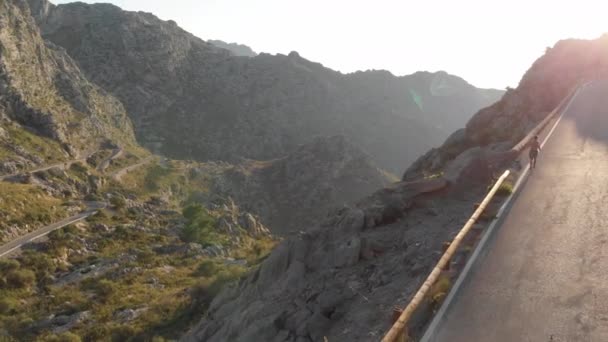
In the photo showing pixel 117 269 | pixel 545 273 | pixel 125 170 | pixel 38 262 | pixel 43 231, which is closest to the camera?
pixel 545 273

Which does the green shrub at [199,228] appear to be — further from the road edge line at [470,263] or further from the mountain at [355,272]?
the road edge line at [470,263]

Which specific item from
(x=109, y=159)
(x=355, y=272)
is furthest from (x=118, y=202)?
(x=355, y=272)

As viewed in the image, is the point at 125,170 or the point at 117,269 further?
the point at 125,170

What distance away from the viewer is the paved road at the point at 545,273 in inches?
378

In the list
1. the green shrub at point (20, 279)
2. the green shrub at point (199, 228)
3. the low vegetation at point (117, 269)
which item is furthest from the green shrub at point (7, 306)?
the green shrub at point (199, 228)

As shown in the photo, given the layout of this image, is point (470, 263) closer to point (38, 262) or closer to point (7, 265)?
point (7, 265)

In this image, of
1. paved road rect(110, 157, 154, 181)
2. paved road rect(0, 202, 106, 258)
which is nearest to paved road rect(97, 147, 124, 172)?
paved road rect(110, 157, 154, 181)

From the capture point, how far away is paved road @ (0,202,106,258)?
1996 inches

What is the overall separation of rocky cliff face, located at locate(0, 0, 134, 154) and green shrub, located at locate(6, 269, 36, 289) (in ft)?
142

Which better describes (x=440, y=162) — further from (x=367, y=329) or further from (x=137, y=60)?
(x=137, y=60)

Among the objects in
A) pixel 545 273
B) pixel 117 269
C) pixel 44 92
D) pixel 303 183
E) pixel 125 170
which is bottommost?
pixel 303 183

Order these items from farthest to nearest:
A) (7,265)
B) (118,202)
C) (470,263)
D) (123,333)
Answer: (118,202) < (7,265) < (123,333) < (470,263)

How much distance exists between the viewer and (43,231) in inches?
2222

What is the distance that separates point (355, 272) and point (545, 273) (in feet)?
18.7
